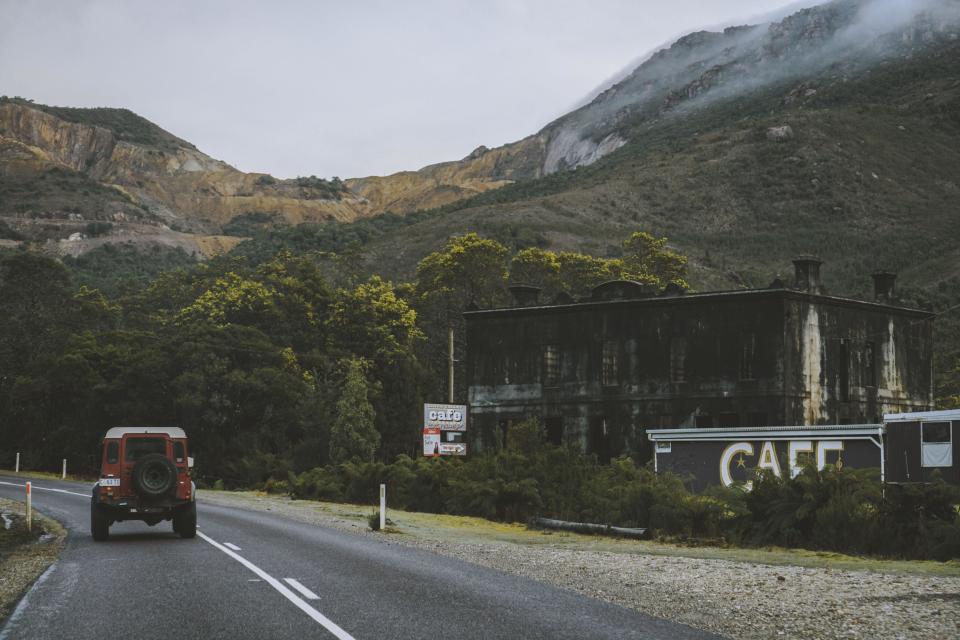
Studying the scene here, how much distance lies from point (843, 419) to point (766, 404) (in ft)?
16.4

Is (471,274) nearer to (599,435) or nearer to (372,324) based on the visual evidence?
(372,324)

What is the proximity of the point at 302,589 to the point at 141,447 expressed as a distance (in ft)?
30.9

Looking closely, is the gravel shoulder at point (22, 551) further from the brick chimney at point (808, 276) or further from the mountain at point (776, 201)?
the mountain at point (776, 201)

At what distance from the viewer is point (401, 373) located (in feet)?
236

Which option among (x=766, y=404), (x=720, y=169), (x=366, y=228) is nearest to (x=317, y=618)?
(x=766, y=404)

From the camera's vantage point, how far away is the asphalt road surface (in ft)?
35.0

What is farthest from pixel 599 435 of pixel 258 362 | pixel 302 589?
pixel 302 589

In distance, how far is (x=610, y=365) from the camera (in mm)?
48562

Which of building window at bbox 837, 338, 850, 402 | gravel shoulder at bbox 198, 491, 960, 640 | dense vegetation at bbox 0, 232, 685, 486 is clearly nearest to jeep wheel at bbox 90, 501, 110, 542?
gravel shoulder at bbox 198, 491, 960, 640

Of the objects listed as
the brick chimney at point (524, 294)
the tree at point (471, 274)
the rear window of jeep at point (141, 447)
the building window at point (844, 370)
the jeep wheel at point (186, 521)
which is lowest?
the jeep wheel at point (186, 521)

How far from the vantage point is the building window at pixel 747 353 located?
4534cm

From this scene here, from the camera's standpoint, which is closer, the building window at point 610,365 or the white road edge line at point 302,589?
the white road edge line at point 302,589

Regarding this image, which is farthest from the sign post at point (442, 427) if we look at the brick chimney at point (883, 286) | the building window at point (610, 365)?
the brick chimney at point (883, 286)

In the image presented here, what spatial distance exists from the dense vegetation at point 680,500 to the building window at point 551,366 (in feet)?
36.8
